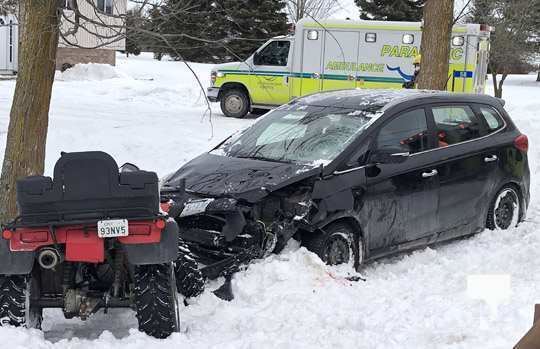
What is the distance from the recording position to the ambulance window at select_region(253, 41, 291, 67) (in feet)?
61.7

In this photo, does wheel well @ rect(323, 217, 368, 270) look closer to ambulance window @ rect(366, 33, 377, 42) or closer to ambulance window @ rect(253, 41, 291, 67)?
ambulance window @ rect(366, 33, 377, 42)

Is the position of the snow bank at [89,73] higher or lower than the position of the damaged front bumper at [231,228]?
higher

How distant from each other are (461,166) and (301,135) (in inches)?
64.4

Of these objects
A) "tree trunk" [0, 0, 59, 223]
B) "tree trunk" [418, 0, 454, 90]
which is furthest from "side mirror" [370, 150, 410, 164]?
"tree trunk" [418, 0, 454, 90]

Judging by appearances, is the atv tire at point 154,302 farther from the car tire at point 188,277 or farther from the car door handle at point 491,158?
the car door handle at point 491,158

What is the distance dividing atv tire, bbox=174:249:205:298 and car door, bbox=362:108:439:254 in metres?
1.69

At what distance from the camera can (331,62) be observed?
61.1ft

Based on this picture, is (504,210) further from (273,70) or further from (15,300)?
(273,70)

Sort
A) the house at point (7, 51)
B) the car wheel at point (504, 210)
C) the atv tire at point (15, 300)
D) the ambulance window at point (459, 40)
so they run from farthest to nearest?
1. the house at point (7, 51)
2. the ambulance window at point (459, 40)
3. the car wheel at point (504, 210)
4. the atv tire at point (15, 300)

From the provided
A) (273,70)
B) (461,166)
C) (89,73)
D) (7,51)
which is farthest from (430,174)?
(7,51)

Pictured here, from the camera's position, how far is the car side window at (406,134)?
6.43 m

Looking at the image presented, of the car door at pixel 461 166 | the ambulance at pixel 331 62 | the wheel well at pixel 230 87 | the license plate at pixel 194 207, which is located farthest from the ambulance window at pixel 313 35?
the license plate at pixel 194 207

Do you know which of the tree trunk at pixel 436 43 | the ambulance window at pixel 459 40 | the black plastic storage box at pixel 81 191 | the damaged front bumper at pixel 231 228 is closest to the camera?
the black plastic storage box at pixel 81 191

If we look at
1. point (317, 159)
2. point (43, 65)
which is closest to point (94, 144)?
point (43, 65)
